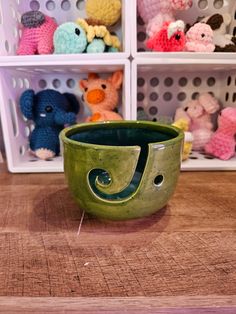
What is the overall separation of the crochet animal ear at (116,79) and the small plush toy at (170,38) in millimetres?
99

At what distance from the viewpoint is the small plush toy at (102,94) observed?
653 mm

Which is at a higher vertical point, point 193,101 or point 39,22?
point 39,22

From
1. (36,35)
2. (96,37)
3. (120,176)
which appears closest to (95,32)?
(96,37)

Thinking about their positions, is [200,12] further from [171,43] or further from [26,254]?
[26,254]

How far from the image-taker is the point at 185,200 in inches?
18.8

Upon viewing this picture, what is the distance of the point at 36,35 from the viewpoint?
603 mm

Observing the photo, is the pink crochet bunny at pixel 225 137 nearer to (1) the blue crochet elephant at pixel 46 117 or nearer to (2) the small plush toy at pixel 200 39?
(2) the small plush toy at pixel 200 39

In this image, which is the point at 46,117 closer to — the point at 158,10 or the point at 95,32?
the point at 95,32

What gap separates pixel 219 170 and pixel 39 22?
45 centimetres

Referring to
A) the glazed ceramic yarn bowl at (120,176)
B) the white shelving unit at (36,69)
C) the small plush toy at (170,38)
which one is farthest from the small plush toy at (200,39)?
the glazed ceramic yarn bowl at (120,176)

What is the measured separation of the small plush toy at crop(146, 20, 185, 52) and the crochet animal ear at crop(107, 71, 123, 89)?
99 millimetres

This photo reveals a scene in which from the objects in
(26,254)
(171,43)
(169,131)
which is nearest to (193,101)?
(171,43)

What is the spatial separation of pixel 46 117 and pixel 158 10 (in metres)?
0.31

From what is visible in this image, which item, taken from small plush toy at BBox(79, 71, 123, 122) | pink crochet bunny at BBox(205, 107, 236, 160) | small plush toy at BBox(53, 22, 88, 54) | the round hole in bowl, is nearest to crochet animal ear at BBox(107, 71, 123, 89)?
small plush toy at BBox(79, 71, 123, 122)
